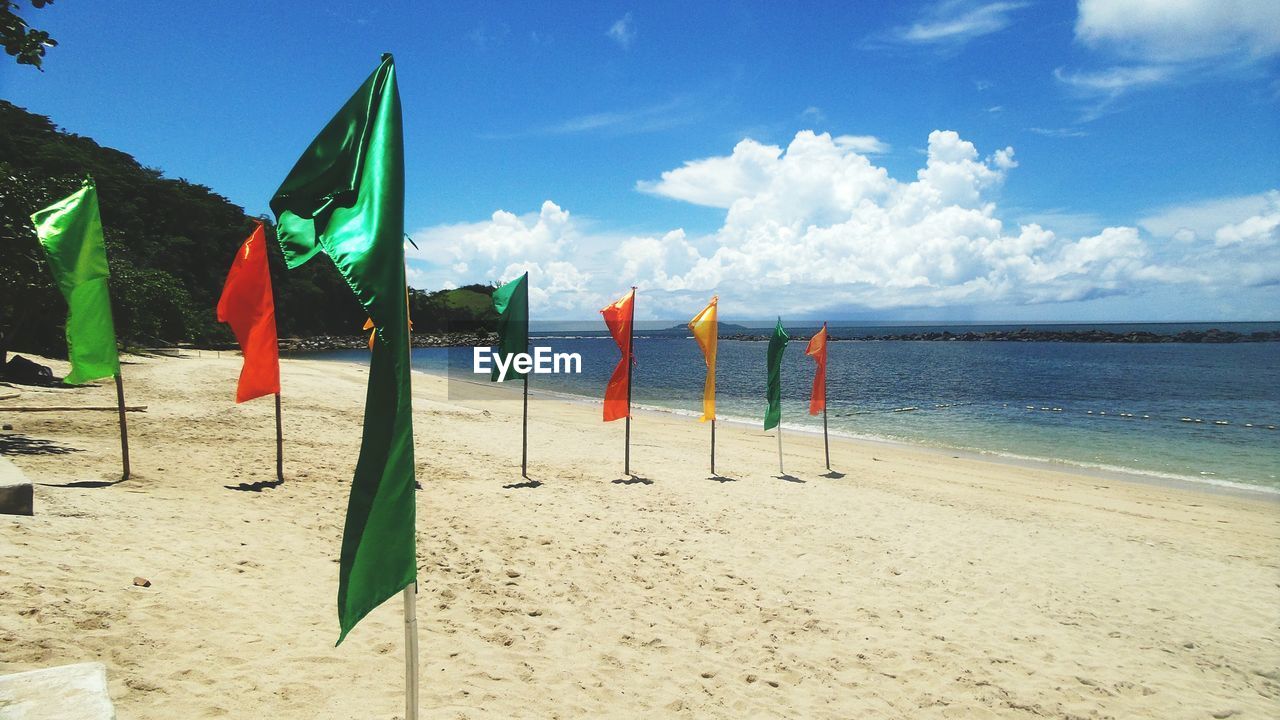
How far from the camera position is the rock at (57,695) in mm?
2893

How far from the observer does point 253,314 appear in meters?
9.77

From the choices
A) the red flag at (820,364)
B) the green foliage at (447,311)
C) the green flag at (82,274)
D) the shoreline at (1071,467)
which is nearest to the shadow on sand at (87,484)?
the green flag at (82,274)

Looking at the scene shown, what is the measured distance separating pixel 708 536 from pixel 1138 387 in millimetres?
49922

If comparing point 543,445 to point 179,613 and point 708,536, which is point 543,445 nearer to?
point 708,536

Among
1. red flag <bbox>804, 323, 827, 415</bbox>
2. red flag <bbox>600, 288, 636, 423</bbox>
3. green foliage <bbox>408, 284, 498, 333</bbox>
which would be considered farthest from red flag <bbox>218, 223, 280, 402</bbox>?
green foliage <bbox>408, 284, 498, 333</bbox>

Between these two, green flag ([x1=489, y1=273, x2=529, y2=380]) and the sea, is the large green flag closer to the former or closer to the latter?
green flag ([x1=489, y1=273, x2=529, y2=380])

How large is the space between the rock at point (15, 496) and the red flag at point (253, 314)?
295cm

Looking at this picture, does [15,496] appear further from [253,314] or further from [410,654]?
[410,654]

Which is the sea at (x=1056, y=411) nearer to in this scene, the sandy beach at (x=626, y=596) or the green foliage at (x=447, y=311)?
the sandy beach at (x=626, y=596)

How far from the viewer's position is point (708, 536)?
9.40 m

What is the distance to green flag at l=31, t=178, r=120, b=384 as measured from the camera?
770 centimetres

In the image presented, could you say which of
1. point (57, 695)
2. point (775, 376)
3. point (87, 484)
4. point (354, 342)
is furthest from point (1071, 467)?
point (354, 342)

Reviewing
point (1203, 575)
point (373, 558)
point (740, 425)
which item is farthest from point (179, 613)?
point (740, 425)

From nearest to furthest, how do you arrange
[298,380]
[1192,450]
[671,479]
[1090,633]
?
[1090,633]
[671,479]
[1192,450]
[298,380]
